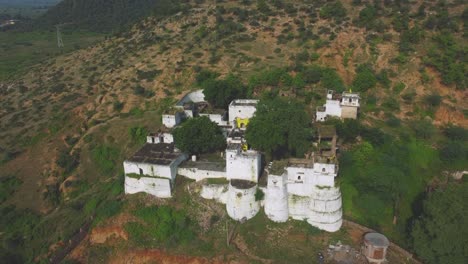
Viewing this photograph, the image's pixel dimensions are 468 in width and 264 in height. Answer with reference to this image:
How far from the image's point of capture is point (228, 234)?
3023cm

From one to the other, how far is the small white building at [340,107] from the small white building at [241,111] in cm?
689

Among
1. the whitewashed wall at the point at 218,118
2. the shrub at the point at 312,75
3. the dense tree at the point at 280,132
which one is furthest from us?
the shrub at the point at 312,75

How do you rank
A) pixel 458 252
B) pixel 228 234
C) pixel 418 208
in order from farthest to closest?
1. pixel 418 208
2. pixel 228 234
3. pixel 458 252

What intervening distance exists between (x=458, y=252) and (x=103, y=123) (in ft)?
136

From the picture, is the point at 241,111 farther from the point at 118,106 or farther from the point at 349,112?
Answer: the point at 118,106

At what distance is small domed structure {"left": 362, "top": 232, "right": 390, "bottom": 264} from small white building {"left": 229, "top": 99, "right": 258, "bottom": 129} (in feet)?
56.6

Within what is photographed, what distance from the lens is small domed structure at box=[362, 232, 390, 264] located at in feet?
91.0

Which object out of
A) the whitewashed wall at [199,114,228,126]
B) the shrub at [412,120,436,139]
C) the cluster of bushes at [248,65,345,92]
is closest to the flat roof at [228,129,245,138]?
the whitewashed wall at [199,114,228,126]

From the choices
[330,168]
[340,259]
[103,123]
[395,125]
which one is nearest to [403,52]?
[395,125]

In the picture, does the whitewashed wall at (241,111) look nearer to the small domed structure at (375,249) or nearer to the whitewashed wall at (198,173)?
the whitewashed wall at (198,173)

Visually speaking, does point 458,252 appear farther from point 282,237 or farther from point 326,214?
point 282,237

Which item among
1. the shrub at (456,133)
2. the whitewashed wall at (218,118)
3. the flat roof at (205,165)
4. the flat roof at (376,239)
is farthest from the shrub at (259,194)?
the shrub at (456,133)

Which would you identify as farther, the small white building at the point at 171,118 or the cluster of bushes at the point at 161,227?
the small white building at the point at 171,118

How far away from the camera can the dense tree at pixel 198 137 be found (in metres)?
34.4
